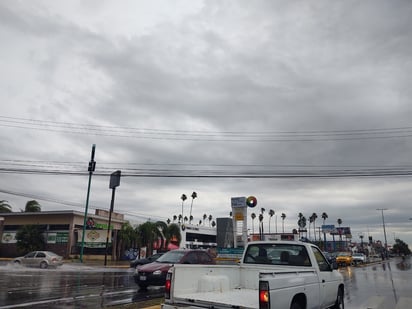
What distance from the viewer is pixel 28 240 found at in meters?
40.1

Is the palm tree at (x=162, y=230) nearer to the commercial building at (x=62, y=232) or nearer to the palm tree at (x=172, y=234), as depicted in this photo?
the palm tree at (x=172, y=234)

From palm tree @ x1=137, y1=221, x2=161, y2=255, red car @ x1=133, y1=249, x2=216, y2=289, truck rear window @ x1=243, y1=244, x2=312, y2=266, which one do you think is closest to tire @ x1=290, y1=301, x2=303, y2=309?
truck rear window @ x1=243, y1=244, x2=312, y2=266

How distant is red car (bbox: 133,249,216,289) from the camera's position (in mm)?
13922

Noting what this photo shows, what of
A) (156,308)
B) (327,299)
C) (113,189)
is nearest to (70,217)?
(113,189)

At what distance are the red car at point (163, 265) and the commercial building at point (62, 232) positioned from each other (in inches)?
1137

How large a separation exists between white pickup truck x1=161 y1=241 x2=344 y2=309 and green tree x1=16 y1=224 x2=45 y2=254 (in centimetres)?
3802

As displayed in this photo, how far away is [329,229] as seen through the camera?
9488 centimetres

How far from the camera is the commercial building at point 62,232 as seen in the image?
1606 inches

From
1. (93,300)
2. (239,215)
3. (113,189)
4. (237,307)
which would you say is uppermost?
(113,189)

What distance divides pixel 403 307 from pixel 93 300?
9.32m

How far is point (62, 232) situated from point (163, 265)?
3067cm

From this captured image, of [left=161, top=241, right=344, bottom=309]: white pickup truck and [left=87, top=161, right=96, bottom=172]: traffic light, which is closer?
[left=161, top=241, right=344, bottom=309]: white pickup truck

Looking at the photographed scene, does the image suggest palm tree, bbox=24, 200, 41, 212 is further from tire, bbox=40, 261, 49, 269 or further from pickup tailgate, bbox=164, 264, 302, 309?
pickup tailgate, bbox=164, 264, 302, 309

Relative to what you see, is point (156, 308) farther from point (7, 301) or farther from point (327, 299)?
point (7, 301)
